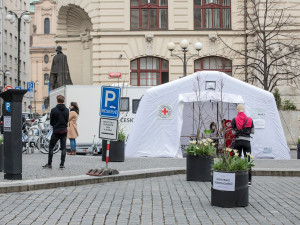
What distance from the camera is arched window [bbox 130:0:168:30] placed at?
39.8 meters

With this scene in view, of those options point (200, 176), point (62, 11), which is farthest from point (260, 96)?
point (62, 11)

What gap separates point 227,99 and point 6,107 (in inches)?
413

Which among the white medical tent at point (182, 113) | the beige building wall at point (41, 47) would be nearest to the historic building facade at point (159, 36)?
the white medical tent at point (182, 113)

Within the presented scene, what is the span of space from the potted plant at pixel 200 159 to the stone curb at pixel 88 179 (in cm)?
146

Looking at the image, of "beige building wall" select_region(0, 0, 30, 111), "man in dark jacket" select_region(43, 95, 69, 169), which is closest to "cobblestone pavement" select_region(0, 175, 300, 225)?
"man in dark jacket" select_region(43, 95, 69, 169)

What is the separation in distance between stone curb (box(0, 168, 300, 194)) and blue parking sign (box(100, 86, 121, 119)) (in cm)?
141

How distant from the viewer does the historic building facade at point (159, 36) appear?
39.3 m

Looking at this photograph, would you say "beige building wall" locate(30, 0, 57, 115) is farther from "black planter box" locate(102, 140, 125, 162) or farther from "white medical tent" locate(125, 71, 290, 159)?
"black planter box" locate(102, 140, 125, 162)

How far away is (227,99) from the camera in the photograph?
22438mm

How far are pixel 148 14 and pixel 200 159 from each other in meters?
26.7

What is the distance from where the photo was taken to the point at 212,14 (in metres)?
40.2

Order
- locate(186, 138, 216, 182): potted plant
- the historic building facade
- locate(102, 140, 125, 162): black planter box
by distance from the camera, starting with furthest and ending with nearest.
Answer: the historic building facade < locate(102, 140, 125, 162): black planter box < locate(186, 138, 216, 182): potted plant

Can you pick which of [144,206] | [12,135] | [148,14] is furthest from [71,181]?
[148,14]

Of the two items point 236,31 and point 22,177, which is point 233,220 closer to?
point 22,177
